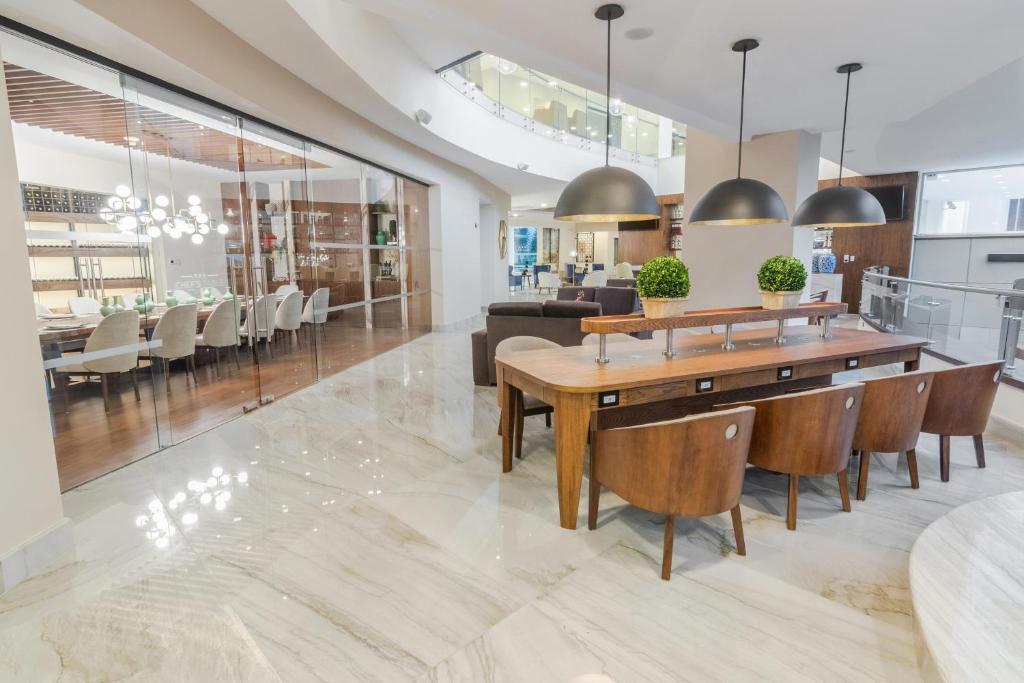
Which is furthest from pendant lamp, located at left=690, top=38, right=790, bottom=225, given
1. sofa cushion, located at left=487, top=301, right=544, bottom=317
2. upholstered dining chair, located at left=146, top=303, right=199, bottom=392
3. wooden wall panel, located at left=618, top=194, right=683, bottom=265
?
wooden wall panel, located at left=618, top=194, right=683, bottom=265

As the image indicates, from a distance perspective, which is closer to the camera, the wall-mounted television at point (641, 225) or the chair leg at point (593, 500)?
the chair leg at point (593, 500)

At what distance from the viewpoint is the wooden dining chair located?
2.24 meters

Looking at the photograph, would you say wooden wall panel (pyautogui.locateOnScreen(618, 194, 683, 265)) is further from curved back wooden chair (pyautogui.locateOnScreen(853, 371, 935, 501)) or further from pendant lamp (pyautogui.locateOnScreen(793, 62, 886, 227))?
curved back wooden chair (pyautogui.locateOnScreen(853, 371, 935, 501))

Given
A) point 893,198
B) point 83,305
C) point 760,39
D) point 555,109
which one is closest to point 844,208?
point 760,39

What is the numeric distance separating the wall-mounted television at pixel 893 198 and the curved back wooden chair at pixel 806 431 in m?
10.4

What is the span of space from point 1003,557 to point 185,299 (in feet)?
19.2

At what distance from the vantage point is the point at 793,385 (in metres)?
3.93

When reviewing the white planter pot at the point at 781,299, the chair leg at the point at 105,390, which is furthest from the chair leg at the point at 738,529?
the chair leg at the point at 105,390

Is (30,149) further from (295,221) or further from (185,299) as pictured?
(295,221)

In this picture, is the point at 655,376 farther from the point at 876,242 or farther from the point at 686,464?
the point at 876,242

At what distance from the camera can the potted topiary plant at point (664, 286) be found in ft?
10.5

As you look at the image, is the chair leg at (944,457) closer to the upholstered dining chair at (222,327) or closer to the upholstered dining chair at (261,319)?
the upholstered dining chair at (261,319)

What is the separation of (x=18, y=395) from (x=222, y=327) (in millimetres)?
3447

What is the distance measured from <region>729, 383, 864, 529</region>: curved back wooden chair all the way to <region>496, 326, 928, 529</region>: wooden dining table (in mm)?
370
